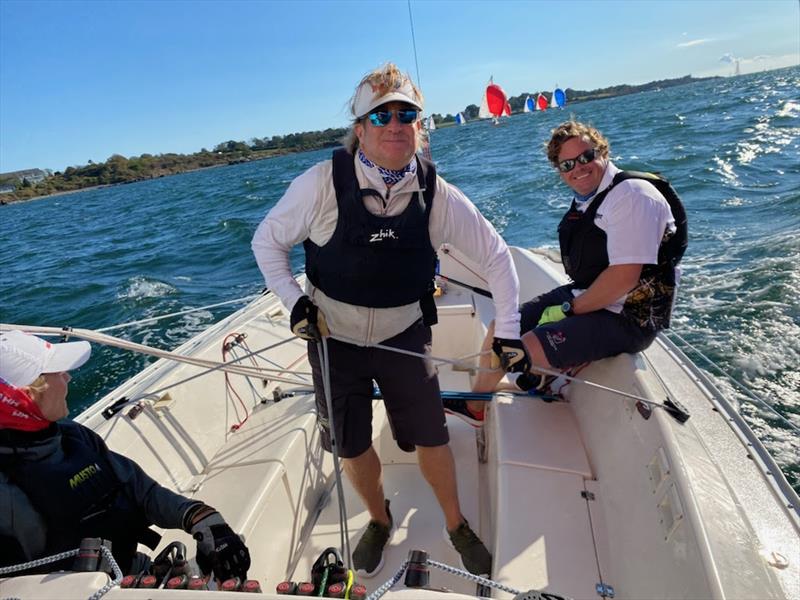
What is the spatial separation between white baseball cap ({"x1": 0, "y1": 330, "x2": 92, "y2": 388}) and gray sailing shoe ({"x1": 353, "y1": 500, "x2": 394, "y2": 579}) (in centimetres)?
139

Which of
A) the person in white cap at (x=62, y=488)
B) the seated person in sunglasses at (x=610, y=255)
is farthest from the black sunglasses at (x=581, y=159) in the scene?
the person in white cap at (x=62, y=488)

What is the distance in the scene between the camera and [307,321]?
5.57ft

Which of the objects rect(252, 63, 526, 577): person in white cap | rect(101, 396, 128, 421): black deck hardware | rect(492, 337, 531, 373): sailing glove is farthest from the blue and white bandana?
rect(101, 396, 128, 421): black deck hardware

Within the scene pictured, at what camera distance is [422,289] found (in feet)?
6.06

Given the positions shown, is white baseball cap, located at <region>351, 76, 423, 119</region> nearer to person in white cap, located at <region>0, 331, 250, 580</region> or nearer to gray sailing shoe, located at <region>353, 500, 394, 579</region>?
person in white cap, located at <region>0, 331, 250, 580</region>

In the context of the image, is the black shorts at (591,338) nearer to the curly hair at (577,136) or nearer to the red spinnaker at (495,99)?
the curly hair at (577,136)

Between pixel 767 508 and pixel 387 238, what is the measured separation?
1444 mm

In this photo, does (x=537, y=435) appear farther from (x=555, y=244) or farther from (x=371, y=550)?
(x=555, y=244)

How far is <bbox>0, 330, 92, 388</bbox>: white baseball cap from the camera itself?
1313mm

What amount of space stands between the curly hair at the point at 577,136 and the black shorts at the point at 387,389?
3.79 feet

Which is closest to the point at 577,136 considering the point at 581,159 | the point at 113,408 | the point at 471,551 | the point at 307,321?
the point at 581,159

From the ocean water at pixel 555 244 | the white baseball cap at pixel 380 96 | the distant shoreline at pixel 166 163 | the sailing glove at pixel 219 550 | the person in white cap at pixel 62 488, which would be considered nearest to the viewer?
the person in white cap at pixel 62 488

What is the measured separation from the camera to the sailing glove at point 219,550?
1.46 metres

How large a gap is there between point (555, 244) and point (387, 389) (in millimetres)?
6577
